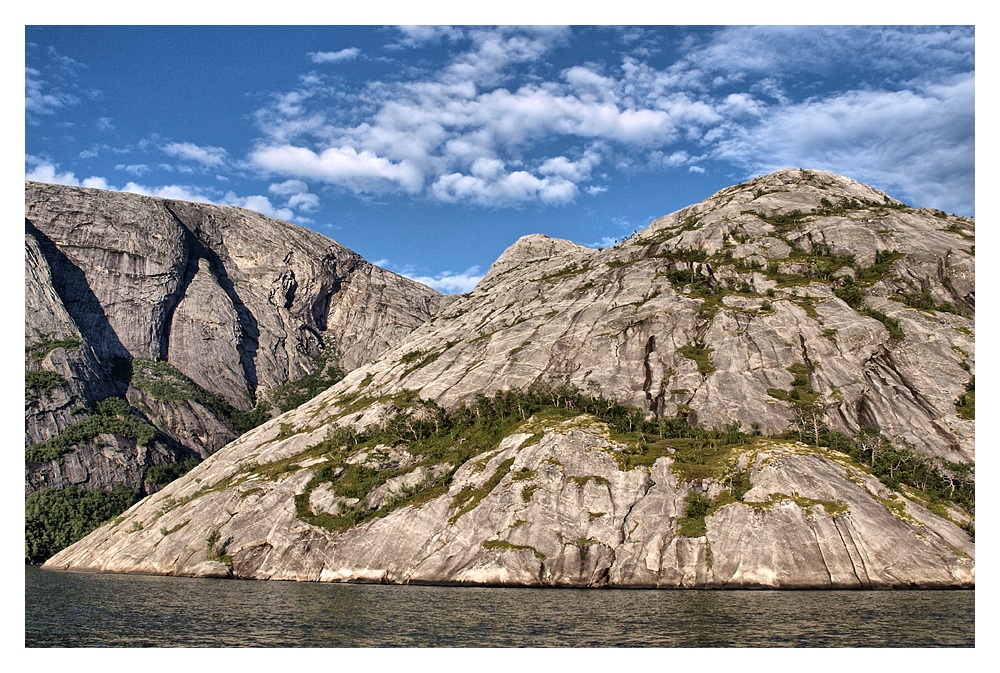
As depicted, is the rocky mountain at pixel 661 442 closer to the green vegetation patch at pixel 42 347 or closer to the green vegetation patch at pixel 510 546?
the green vegetation patch at pixel 510 546

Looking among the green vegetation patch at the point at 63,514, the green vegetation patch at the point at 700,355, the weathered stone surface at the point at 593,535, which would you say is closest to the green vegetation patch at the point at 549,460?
the weathered stone surface at the point at 593,535

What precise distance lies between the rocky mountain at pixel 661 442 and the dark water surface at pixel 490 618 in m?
8.88

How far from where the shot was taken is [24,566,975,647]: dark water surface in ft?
158

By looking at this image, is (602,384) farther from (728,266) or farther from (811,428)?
(728,266)

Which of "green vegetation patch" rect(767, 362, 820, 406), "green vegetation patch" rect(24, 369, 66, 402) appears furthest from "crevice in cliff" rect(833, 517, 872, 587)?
"green vegetation patch" rect(24, 369, 66, 402)

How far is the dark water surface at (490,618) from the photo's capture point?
158 ft

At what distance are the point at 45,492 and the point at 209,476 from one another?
175 feet

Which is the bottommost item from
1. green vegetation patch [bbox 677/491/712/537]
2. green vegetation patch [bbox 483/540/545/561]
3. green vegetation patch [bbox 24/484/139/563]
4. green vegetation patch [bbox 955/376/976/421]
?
green vegetation patch [bbox 24/484/139/563]

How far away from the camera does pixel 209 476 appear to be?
141750 mm

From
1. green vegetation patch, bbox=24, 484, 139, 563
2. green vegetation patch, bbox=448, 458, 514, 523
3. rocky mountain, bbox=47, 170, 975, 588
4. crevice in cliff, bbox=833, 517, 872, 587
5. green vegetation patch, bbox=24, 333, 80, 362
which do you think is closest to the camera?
crevice in cliff, bbox=833, 517, 872, 587

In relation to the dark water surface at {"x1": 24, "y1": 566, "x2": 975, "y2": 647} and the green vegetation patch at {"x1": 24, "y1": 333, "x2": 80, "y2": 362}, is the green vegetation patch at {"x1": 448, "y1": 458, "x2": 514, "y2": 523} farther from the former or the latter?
the green vegetation patch at {"x1": 24, "y1": 333, "x2": 80, "y2": 362}

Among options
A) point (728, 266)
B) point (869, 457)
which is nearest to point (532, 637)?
point (869, 457)

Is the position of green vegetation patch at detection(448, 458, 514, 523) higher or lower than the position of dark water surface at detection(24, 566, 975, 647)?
higher

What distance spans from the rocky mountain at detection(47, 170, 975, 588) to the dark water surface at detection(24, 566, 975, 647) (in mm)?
8883
